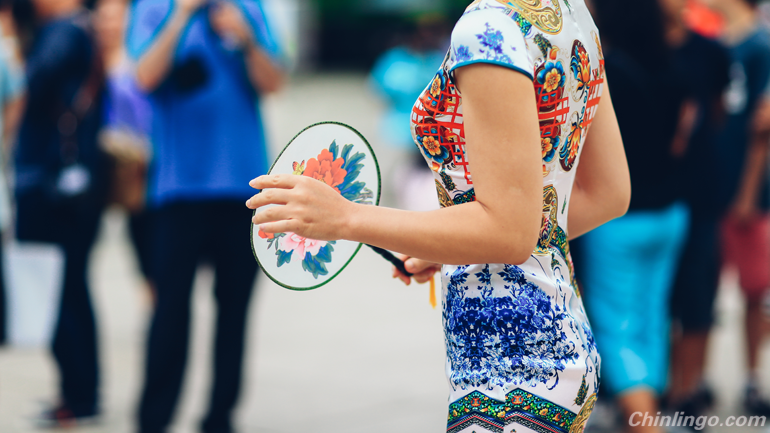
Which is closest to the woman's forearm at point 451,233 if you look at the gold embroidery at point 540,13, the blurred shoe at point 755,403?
the gold embroidery at point 540,13

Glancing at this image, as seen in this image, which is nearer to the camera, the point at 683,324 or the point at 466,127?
the point at 466,127

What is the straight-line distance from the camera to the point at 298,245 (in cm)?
152

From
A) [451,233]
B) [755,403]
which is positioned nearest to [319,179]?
[451,233]

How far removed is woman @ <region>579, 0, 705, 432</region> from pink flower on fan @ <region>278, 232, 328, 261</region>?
88.3 inches

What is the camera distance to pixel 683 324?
4.18 meters

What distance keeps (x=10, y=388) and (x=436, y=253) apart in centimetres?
384

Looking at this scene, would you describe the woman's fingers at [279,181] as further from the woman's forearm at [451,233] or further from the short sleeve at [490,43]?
the short sleeve at [490,43]

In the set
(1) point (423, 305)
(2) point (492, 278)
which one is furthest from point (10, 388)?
(2) point (492, 278)

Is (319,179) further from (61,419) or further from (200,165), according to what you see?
(61,419)

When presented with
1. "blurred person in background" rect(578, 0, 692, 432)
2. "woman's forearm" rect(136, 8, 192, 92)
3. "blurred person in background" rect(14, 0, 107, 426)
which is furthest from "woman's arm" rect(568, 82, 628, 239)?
"blurred person in background" rect(14, 0, 107, 426)

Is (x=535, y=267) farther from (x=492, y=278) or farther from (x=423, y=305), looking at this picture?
(x=423, y=305)

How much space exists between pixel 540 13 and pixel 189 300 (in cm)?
244

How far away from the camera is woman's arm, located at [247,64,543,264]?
1.38 meters

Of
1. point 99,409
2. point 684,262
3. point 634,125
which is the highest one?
point 634,125
